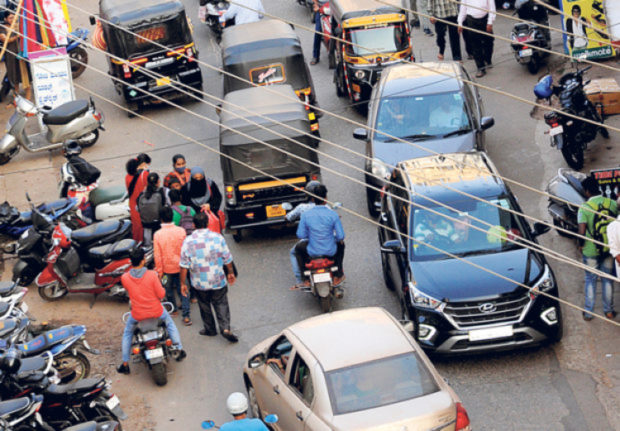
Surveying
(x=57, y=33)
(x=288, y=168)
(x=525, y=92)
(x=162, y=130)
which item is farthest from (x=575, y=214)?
(x=57, y=33)

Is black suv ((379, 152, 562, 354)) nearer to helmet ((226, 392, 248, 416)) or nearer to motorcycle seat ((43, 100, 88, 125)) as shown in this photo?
helmet ((226, 392, 248, 416))

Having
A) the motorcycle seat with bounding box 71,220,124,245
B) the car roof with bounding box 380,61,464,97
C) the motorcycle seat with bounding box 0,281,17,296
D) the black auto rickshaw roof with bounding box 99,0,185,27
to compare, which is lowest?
the motorcycle seat with bounding box 71,220,124,245

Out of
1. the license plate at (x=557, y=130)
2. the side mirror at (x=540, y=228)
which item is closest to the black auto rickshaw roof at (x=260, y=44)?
the license plate at (x=557, y=130)

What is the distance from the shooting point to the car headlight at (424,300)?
441 inches

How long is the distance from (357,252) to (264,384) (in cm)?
497

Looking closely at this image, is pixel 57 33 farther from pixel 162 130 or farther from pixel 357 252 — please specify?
pixel 357 252

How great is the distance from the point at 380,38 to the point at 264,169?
6372mm

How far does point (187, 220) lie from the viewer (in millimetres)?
13555

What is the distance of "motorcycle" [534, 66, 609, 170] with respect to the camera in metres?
16.0

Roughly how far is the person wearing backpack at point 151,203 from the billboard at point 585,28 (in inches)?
360

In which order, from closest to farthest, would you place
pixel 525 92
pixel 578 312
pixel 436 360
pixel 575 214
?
pixel 436 360, pixel 578 312, pixel 575 214, pixel 525 92

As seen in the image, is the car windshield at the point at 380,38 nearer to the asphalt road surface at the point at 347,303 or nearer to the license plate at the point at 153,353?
the asphalt road surface at the point at 347,303

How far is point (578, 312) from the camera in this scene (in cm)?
1239

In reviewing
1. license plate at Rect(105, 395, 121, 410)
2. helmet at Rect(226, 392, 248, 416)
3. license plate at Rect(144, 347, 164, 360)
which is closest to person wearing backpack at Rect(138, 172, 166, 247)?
license plate at Rect(144, 347, 164, 360)
